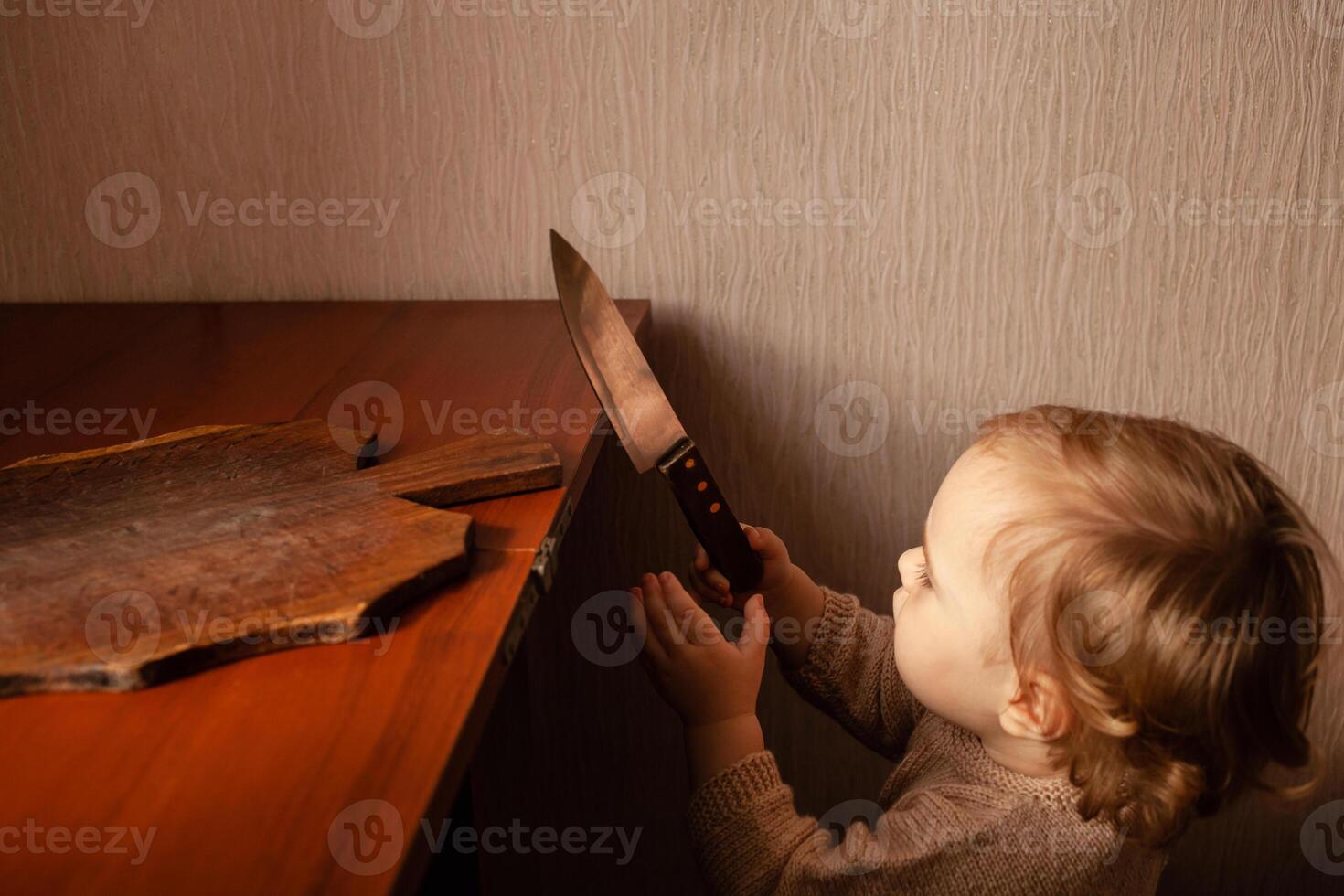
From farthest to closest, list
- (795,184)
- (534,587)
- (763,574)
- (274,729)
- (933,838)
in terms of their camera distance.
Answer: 1. (795,184)
2. (763,574)
3. (933,838)
4. (534,587)
5. (274,729)

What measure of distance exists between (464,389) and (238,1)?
0.46 metres

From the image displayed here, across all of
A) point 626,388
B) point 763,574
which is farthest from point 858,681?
point 626,388

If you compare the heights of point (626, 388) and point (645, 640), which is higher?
point (626, 388)

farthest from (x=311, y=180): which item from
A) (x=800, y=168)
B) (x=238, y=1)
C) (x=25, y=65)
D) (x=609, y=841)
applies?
(x=609, y=841)

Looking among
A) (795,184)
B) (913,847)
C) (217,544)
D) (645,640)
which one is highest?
(795,184)

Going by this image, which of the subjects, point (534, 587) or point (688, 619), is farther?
point (688, 619)

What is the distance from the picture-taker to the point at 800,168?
3.29 ft

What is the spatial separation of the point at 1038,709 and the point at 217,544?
1.62 ft

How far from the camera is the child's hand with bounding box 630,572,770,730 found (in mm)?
752

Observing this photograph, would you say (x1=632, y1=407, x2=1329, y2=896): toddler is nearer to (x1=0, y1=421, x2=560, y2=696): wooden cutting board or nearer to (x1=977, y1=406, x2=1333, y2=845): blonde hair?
(x1=977, y1=406, x2=1333, y2=845): blonde hair

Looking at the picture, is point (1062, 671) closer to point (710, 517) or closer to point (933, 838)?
point (933, 838)

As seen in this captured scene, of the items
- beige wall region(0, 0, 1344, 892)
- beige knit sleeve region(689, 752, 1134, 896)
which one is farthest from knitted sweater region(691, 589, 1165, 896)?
beige wall region(0, 0, 1344, 892)

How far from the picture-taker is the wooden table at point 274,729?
391 millimetres

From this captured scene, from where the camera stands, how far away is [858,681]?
89 cm
